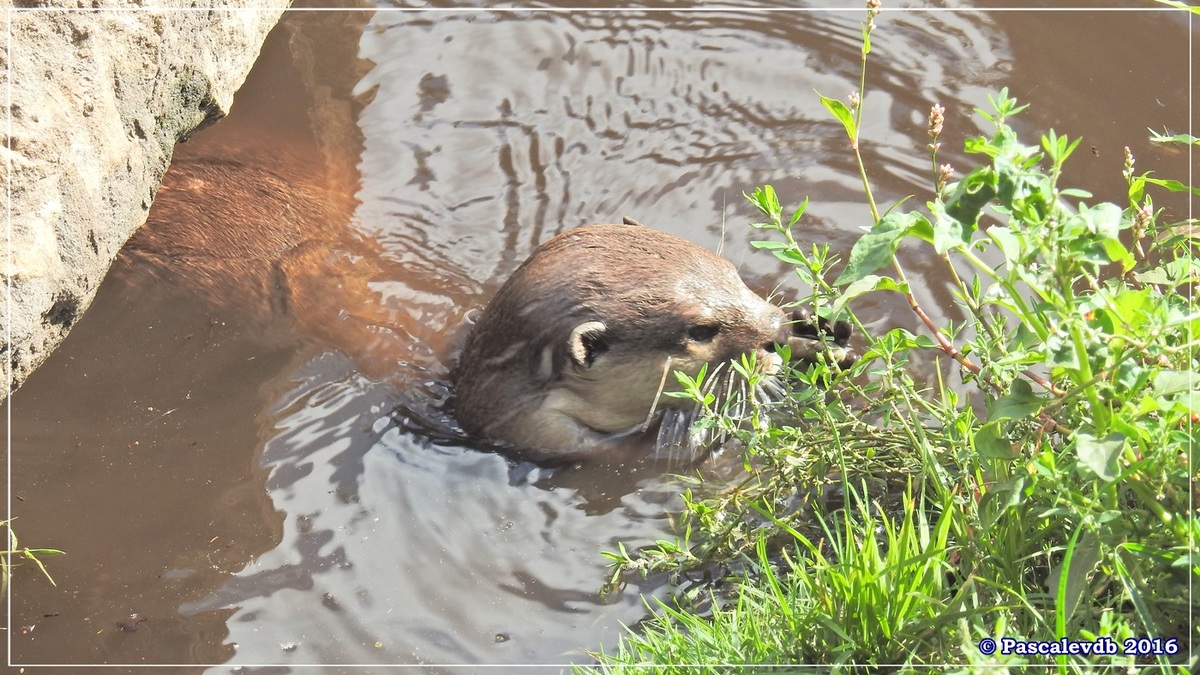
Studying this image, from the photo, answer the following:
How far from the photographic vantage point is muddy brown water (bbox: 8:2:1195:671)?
11.2 feet

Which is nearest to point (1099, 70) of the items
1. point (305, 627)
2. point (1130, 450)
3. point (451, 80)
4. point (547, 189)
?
point (547, 189)

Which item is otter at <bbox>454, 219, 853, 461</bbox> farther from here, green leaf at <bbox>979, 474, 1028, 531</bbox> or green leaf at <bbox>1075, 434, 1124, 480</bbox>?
green leaf at <bbox>1075, 434, 1124, 480</bbox>

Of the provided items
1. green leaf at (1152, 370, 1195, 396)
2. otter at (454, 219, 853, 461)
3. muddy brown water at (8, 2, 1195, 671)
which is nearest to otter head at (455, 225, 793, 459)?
otter at (454, 219, 853, 461)

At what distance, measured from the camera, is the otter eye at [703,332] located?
13.0 ft

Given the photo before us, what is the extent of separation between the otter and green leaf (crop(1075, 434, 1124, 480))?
1.62 meters

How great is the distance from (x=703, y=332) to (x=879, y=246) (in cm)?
172

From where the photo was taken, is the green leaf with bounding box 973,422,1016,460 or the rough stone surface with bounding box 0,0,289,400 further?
the rough stone surface with bounding box 0,0,289,400

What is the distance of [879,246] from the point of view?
2.27 metres

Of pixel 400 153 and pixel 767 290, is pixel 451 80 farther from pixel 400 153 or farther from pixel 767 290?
pixel 767 290

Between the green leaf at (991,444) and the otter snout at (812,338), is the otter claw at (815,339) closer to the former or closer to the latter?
the otter snout at (812,338)

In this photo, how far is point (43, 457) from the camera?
3.87 m

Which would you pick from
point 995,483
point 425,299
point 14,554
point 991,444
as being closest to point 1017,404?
point 991,444

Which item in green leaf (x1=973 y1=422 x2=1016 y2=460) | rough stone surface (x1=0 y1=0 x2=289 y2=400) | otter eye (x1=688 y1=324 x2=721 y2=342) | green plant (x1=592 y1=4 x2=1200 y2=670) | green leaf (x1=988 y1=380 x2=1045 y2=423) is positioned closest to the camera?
green plant (x1=592 y1=4 x2=1200 y2=670)

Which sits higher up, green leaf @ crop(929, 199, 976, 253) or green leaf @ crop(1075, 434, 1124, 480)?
green leaf @ crop(929, 199, 976, 253)
